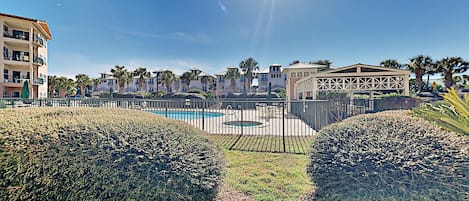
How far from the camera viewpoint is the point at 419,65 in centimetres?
3228

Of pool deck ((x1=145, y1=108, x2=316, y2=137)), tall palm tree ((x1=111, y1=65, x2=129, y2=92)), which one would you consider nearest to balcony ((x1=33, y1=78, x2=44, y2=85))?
tall palm tree ((x1=111, y1=65, x2=129, y2=92))

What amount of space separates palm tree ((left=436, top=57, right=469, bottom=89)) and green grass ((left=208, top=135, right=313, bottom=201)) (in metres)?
38.9

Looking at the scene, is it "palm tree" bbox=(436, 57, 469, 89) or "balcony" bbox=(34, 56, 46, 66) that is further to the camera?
"palm tree" bbox=(436, 57, 469, 89)

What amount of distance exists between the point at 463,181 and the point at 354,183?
0.96m

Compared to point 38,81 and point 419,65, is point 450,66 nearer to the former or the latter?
point 419,65

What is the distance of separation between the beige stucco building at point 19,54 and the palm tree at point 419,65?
177ft

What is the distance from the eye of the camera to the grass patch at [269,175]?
141 inches

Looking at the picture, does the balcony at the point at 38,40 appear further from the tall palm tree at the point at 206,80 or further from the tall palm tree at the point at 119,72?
the tall palm tree at the point at 206,80

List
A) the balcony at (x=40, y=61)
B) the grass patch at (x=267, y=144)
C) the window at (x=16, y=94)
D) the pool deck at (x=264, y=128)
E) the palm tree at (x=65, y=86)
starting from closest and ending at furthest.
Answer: the grass patch at (x=267, y=144)
the pool deck at (x=264, y=128)
the window at (x=16, y=94)
the balcony at (x=40, y=61)
the palm tree at (x=65, y=86)

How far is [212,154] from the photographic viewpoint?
2.93 m

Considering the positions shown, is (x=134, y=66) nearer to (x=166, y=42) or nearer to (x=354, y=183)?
(x=166, y=42)

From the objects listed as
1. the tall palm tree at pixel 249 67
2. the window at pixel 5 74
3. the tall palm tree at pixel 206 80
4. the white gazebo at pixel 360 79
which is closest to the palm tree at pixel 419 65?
the white gazebo at pixel 360 79

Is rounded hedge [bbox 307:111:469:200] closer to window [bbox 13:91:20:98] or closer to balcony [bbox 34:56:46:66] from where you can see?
window [bbox 13:91:20:98]

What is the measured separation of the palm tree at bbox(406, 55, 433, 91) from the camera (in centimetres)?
3212
